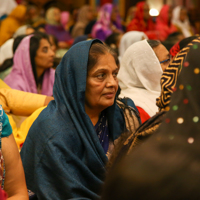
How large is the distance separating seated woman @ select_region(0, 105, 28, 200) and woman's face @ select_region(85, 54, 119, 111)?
0.53 meters

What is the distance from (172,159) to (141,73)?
5.96 ft

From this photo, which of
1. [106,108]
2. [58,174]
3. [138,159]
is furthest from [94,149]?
[138,159]

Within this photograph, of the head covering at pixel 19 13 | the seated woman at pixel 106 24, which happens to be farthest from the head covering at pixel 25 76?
the head covering at pixel 19 13

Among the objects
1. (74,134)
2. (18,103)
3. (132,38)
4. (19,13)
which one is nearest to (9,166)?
(74,134)

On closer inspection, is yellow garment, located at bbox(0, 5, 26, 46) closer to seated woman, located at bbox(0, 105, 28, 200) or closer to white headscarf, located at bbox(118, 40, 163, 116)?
white headscarf, located at bbox(118, 40, 163, 116)

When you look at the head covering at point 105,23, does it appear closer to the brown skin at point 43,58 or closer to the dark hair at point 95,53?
the brown skin at point 43,58

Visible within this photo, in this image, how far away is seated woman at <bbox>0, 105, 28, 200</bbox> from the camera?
1.15 metres

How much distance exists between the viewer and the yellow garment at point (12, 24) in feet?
19.2

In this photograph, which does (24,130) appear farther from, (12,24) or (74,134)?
(12,24)

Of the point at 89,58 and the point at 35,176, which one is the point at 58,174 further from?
the point at 89,58

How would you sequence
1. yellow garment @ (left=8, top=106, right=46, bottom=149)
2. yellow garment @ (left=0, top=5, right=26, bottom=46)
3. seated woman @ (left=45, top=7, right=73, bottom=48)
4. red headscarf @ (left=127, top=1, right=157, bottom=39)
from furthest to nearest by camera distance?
seated woman @ (left=45, top=7, right=73, bottom=48)
red headscarf @ (left=127, top=1, right=157, bottom=39)
yellow garment @ (left=0, top=5, right=26, bottom=46)
yellow garment @ (left=8, top=106, right=46, bottom=149)

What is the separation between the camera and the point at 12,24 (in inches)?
240

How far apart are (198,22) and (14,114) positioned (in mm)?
7052

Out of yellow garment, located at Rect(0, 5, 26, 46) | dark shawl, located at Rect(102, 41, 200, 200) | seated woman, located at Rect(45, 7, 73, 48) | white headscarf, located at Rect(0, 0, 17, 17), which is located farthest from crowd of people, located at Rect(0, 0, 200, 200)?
white headscarf, located at Rect(0, 0, 17, 17)
